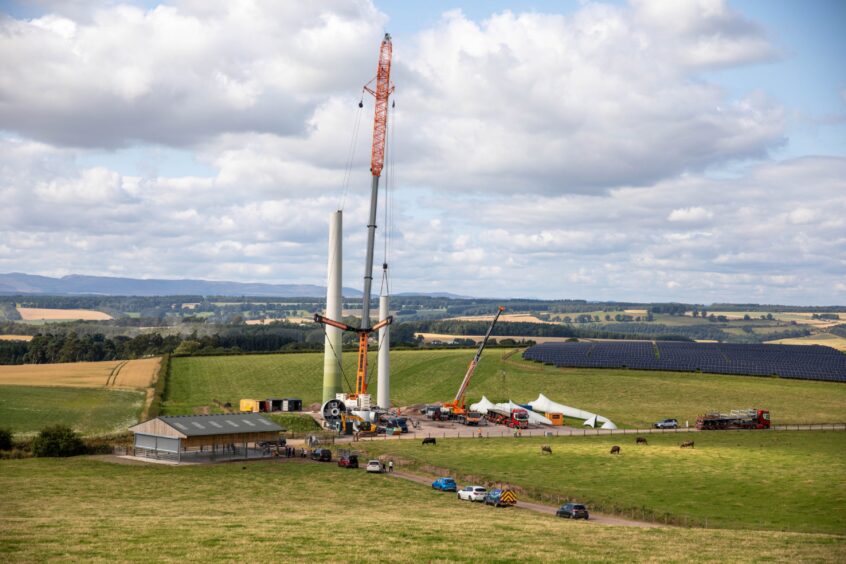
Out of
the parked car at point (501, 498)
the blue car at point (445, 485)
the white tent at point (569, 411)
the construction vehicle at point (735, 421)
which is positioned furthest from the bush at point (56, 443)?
the construction vehicle at point (735, 421)

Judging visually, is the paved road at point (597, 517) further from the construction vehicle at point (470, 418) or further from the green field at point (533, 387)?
the green field at point (533, 387)

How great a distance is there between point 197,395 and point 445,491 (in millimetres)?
77925

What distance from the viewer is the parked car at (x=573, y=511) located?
5801 cm

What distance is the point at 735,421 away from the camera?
114688 millimetres

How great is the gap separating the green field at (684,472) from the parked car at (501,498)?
3516 mm

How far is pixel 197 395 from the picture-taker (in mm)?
137500

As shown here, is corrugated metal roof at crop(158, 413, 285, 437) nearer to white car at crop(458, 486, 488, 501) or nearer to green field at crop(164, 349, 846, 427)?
green field at crop(164, 349, 846, 427)

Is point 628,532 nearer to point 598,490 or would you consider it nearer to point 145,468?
point 598,490

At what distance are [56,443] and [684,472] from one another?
61.8 metres

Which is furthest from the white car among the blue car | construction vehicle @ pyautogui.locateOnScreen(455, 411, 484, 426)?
construction vehicle @ pyautogui.locateOnScreen(455, 411, 484, 426)

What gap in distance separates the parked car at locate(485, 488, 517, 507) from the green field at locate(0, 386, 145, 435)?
183 ft

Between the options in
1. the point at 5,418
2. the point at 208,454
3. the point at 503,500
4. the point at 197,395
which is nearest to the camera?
the point at 503,500

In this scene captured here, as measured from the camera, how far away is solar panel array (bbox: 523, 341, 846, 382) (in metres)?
147

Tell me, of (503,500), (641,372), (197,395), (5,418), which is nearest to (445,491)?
(503,500)
